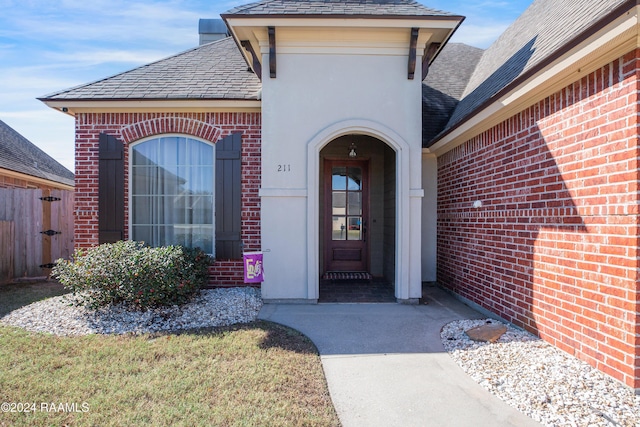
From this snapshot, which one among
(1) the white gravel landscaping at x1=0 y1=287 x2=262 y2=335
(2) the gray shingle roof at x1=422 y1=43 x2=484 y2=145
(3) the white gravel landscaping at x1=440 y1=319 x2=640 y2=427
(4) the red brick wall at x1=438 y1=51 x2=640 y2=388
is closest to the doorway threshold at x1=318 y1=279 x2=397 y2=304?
(1) the white gravel landscaping at x1=0 y1=287 x2=262 y2=335

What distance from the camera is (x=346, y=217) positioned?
7848 millimetres

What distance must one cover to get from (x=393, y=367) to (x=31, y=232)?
7.90 m

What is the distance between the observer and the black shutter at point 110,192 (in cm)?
611

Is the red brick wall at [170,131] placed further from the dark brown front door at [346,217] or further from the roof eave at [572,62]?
the roof eave at [572,62]

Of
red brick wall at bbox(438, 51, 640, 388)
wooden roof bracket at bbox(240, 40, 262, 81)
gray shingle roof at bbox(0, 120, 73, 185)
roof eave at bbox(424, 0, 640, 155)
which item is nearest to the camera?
roof eave at bbox(424, 0, 640, 155)

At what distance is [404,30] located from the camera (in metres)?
5.30

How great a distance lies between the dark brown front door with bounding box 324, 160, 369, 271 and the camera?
25.6 feet

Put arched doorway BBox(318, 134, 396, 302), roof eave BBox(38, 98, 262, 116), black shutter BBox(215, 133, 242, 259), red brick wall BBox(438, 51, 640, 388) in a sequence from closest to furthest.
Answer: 1. red brick wall BBox(438, 51, 640, 388)
2. roof eave BBox(38, 98, 262, 116)
3. black shutter BBox(215, 133, 242, 259)
4. arched doorway BBox(318, 134, 396, 302)

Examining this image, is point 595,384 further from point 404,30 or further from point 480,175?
point 404,30

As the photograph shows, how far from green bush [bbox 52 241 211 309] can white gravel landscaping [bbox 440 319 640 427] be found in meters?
3.55

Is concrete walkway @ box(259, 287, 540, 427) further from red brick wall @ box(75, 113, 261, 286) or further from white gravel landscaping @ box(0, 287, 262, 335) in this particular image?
red brick wall @ box(75, 113, 261, 286)

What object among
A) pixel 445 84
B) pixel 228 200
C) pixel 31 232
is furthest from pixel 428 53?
pixel 31 232

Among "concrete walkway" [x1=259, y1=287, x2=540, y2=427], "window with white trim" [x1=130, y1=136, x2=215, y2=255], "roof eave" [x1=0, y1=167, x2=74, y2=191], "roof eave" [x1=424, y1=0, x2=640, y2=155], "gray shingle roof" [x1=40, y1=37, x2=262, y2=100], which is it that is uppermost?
"gray shingle roof" [x1=40, y1=37, x2=262, y2=100]

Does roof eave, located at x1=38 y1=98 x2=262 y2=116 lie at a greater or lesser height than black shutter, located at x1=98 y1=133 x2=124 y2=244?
greater
